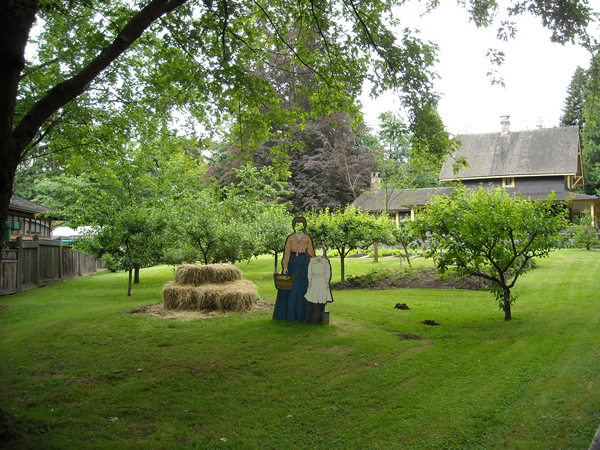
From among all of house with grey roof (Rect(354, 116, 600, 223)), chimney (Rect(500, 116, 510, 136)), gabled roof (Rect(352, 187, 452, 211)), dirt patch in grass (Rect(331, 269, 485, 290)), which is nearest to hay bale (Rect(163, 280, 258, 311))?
dirt patch in grass (Rect(331, 269, 485, 290))

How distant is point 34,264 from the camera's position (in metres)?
17.0

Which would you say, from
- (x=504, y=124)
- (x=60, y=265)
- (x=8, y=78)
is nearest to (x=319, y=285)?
(x=8, y=78)

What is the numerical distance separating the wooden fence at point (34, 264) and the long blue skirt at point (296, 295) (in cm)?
855

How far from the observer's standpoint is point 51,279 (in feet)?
61.3

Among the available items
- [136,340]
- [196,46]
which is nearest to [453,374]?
[136,340]

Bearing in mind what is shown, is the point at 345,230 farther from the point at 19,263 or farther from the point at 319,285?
the point at 19,263

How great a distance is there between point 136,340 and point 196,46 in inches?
219

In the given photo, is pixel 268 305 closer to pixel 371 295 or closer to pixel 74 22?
pixel 371 295

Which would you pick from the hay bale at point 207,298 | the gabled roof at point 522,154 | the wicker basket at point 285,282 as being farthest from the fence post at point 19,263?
the gabled roof at point 522,154

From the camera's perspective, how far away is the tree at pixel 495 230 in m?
9.13

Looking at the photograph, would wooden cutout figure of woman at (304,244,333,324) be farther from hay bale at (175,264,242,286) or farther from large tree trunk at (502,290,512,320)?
large tree trunk at (502,290,512,320)

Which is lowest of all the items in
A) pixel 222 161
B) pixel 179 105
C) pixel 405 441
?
pixel 405 441

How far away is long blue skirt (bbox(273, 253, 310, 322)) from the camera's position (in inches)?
381

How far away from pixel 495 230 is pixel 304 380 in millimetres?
5377
